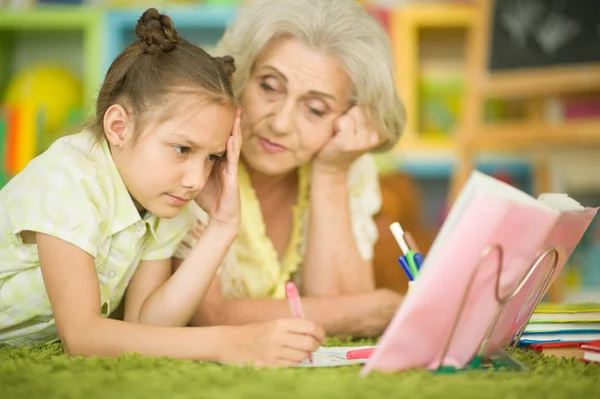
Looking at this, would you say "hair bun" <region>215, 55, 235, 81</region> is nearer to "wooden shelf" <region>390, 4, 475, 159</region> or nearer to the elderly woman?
the elderly woman

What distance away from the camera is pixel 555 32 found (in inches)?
116

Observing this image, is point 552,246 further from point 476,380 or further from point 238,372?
point 238,372

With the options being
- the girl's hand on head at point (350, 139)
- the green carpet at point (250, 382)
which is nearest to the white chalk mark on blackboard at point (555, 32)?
the girl's hand on head at point (350, 139)

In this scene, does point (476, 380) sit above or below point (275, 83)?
below

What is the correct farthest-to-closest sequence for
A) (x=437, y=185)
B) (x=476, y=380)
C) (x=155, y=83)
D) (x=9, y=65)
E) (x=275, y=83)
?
1. (x=437, y=185)
2. (x=9, y=65)
3. (x=275, y=83)
4. (x=155, y=83)
5. (x=476, y=380)

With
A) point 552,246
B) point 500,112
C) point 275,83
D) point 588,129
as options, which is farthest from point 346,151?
point 500,112

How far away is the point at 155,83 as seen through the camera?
3.95 ft

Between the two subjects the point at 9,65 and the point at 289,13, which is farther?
the point at 9,65

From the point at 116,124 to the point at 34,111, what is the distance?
6.16 ft

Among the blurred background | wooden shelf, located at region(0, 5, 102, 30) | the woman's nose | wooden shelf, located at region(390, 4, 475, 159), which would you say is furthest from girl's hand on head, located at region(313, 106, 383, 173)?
wooden shelf, located at region(0, 5, 102, 30)

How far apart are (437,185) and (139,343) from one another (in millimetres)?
2847

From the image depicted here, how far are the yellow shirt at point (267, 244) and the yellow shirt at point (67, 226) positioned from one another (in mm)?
194

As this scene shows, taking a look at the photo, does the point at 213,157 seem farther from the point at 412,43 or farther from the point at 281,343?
the point at 412,43

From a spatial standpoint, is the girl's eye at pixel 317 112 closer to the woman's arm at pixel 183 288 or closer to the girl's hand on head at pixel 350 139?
the girl's hand on head at pixel 350 139
